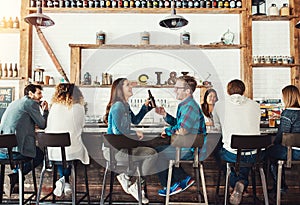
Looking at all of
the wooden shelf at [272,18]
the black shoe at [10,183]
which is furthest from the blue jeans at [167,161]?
the wooden shelf at [272,18]

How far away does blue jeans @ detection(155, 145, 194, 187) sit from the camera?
11.5 feet

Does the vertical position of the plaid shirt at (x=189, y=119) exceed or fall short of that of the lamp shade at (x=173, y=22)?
it falls short

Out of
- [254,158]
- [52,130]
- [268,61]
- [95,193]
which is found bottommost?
[95,193]

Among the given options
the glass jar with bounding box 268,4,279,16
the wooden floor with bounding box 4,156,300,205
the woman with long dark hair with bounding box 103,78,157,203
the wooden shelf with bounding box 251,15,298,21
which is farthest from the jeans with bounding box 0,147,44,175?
the glass jar with bounding box 268,4,279,16

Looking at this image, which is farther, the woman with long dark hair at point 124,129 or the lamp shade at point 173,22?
the lamp shade at point 173,22

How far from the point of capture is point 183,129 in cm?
337

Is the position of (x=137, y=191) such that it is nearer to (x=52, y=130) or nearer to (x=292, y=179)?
(x=52, y=130)

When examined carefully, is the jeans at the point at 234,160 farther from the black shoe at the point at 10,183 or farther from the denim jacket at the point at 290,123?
the black shoe at the point at 10,183

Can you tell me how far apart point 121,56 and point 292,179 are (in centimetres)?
366

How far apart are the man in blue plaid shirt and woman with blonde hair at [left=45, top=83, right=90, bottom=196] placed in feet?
2.56

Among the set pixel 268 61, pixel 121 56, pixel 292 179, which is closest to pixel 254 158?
pixel 292 179

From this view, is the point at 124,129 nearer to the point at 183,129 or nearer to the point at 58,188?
the point at 183,129

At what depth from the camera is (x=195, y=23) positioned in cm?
663

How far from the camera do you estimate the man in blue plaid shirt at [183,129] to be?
3.40 meters
